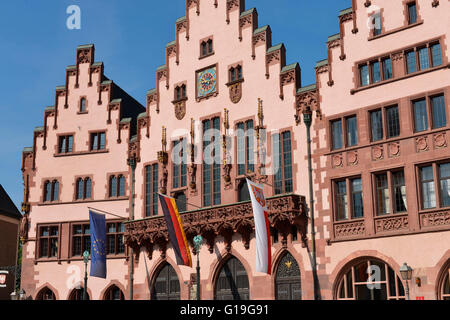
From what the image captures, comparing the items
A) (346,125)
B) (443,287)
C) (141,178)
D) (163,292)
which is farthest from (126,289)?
(443,287)

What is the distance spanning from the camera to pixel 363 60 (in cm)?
2980

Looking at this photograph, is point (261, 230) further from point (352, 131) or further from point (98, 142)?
point (98, 142)

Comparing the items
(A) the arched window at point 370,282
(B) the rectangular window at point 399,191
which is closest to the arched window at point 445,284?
(A) the arched window at point 370,282

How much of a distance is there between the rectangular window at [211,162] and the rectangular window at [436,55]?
14018 millimetres

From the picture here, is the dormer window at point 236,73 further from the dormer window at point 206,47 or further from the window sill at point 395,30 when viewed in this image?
the window sill at point 395,30

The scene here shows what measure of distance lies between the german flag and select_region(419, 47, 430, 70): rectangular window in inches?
612

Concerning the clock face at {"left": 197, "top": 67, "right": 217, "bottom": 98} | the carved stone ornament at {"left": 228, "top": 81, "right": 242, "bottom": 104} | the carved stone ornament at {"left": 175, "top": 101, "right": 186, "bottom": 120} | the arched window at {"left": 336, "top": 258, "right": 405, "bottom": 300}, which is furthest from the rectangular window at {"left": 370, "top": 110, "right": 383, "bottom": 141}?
the carved stone ornament at {"left": 175, "top": 101, "right": 186, "bottom": 120}

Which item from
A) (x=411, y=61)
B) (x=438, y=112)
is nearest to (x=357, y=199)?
(x=438, y=112)

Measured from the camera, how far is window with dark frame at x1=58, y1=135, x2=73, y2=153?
43000 millimetres

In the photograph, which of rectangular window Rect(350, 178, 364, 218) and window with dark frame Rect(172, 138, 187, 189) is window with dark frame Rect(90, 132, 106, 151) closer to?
window with dark frame Rect(172, 138, 187, 189)

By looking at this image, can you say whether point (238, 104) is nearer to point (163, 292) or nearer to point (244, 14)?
point (244, 14)

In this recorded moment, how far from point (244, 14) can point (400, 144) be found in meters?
14.2

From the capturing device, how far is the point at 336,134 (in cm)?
3044

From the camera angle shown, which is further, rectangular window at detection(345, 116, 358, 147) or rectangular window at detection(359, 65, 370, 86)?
rectangular window at detection(359, 65, 370, 86)
